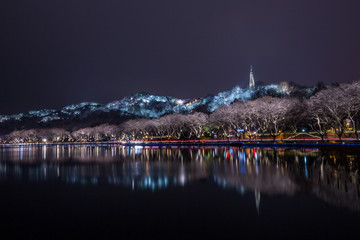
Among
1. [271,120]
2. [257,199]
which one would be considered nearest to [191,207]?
[257,199]

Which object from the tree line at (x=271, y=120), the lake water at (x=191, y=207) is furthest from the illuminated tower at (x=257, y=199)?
the tree line at (x=271, y=120)

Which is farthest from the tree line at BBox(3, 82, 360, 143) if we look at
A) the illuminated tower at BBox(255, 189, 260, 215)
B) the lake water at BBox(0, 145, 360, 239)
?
the illuminated tower at BBox(255, 189, 260, 215)

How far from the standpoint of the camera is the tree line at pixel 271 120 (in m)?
39.2

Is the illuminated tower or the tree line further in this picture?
the tree line

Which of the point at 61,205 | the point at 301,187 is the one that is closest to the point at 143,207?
the point at 61,205

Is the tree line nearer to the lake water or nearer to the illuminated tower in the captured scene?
the lake water

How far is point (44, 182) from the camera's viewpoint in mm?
15914

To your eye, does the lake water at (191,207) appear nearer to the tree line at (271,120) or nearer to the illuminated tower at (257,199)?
the illuminated tower at (257,199)

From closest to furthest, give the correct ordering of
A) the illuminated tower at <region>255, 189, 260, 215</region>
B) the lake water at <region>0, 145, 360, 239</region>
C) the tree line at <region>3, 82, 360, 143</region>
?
the lake water at <region>0, 145, 360, 239</region>
the illuminated tower at <region>255, 189, 260, 215</region>
the tree line at <region>3, 82, 360, 143</region>

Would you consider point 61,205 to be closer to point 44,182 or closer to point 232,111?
point 44,182

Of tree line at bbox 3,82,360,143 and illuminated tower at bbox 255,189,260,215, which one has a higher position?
tree line at bbox 3,82,360,143

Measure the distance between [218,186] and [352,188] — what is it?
6.11 metres

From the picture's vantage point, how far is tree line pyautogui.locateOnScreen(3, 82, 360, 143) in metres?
39.2

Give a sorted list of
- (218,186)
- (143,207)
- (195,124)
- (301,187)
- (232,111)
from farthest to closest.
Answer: (195,124) → (232,111) → (218,186) → (301,187) → (143,207)
